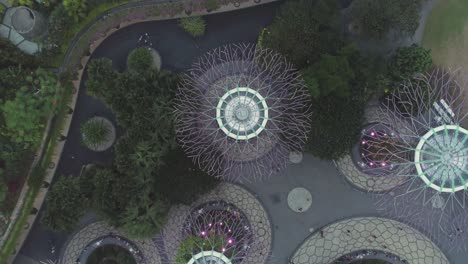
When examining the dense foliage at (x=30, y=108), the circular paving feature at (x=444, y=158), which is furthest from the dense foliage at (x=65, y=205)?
the circular paving feature at (x=444, y=158)

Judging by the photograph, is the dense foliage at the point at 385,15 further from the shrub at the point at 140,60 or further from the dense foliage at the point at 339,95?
the shrub at the point at 140,60

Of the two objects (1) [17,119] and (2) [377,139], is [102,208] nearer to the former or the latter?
(1) [17,119]

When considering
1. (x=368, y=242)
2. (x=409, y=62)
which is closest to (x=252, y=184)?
(x=368, y=242)

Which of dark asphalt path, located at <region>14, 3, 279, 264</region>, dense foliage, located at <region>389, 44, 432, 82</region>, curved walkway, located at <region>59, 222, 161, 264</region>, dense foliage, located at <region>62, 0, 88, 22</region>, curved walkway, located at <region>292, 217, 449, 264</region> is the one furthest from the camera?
dark asphalt path, located at <region>14, 3, 279, 264</region>

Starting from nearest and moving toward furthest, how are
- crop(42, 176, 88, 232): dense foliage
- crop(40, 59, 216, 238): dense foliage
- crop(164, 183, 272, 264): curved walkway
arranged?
1. crop(40, 59, 216, 238): dense foliage
2. crop(42, 176, 88, 232): dense foliage
3. crop(164, 183, 272, 264): curved walkway

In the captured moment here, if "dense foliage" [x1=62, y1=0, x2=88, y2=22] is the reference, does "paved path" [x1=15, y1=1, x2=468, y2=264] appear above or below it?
below

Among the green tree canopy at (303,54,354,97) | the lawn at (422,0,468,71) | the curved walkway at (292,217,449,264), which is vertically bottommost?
the curved walkway at (292,217,449,264)

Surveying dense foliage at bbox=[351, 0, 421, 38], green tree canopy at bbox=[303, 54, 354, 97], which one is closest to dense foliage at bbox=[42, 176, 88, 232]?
green tree canopy at bbox=[303, 54, 354, 97]

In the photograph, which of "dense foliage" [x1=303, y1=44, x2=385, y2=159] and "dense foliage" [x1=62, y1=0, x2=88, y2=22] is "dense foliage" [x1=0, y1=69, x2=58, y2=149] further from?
"dense foliage" [x1=303, y1=44, x2=385, y2=159]
